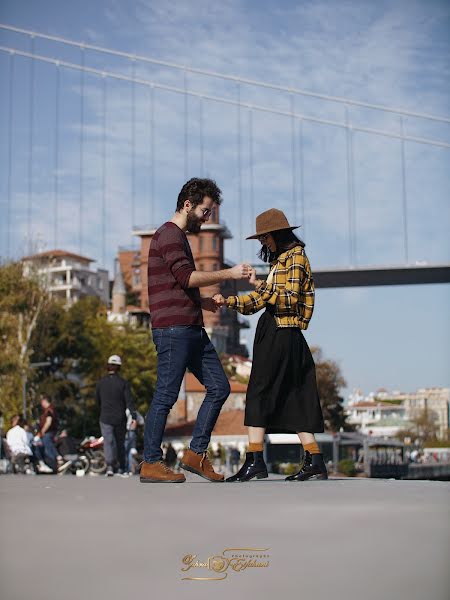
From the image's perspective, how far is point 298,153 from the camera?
65500 millimetres

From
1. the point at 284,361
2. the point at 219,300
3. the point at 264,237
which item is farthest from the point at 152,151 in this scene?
the point at 284,361

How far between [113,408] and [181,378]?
5.91 m

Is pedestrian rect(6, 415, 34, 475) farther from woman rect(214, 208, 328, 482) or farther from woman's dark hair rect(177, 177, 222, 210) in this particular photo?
woman's dark hair rect(177, 177, 222, 210)

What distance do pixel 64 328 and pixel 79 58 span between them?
629 inches

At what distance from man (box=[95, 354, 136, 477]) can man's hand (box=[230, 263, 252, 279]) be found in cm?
559

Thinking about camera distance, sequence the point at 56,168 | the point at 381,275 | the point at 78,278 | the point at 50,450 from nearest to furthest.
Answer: the point at 50,450
the point at 56,168
the point at 381,275
the point at 78,278

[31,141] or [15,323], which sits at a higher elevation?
[31,141]

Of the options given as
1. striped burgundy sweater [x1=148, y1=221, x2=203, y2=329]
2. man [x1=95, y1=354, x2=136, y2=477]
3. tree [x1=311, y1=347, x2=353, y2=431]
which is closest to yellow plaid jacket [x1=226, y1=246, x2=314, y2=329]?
striped burgundy sweater [x1=148, y1=221, x2=203, y2=329]

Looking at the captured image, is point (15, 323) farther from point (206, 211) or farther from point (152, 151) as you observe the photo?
point (206, 211)

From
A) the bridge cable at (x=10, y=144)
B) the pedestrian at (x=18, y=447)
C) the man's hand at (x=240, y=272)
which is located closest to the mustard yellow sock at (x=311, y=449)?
the man's hand at (x=240, y=272)

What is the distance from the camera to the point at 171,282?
5219mm

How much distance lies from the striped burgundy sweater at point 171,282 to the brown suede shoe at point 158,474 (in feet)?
2.11

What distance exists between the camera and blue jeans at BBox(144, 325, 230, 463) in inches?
202

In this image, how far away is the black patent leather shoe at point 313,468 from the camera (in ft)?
17.6
